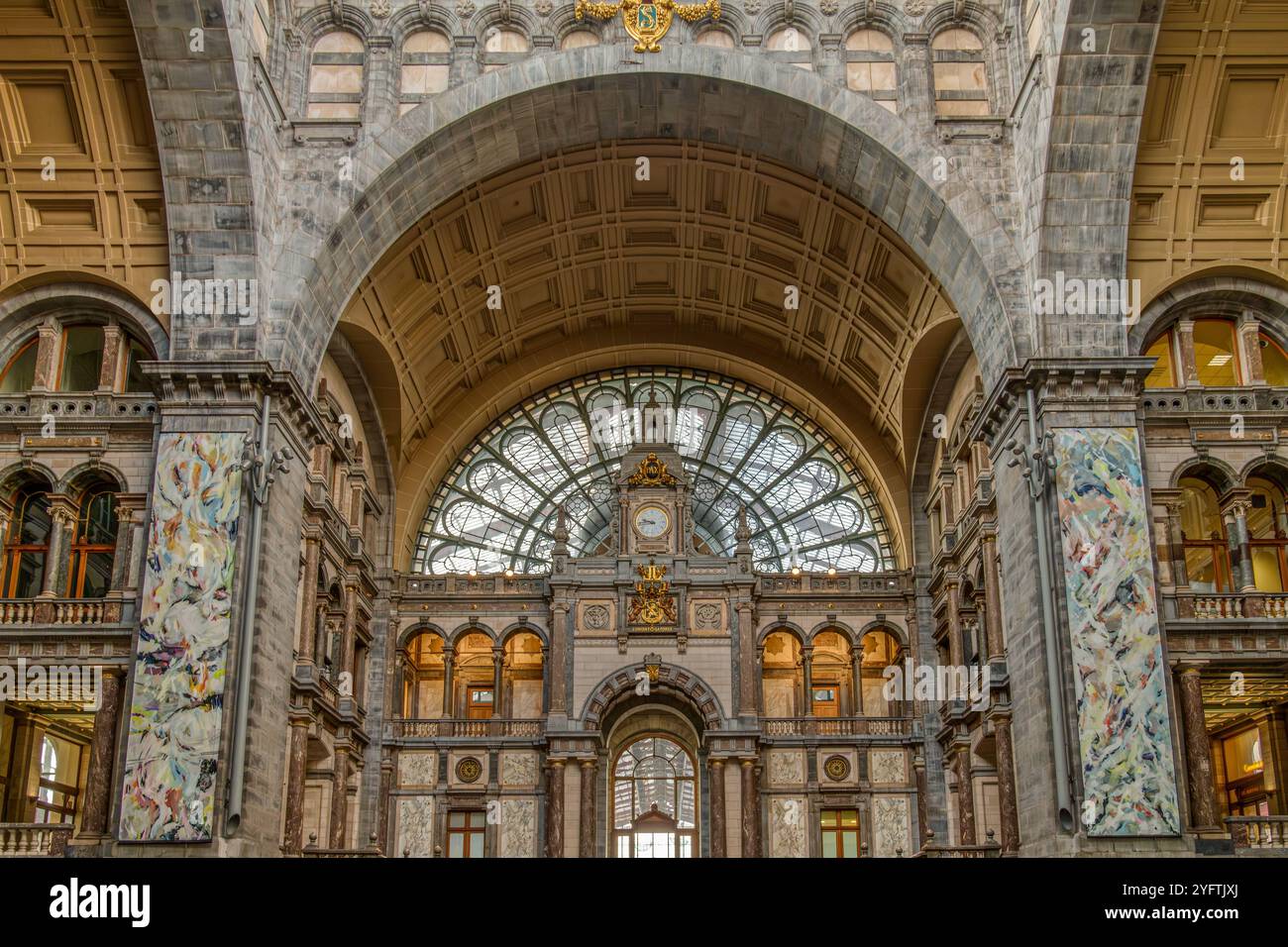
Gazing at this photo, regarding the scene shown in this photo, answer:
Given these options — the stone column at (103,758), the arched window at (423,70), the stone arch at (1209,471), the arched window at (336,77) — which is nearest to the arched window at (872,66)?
the arched window at (423,70)

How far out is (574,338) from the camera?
133ft

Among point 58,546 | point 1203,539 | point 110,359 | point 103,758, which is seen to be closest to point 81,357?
point 110,359

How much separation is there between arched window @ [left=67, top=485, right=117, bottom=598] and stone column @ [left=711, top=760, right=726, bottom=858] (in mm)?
16716

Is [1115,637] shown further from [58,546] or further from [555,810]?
[58,546]

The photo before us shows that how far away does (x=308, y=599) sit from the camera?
2958cm

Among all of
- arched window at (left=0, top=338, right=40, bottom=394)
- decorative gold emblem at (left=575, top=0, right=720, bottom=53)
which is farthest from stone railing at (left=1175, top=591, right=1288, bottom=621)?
arched window at (left=0, top=338, right=40, bottom=394)

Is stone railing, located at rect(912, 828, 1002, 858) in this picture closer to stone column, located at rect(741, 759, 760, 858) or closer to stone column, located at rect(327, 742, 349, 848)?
stone column, located at rect(741, 759, 760, 858)

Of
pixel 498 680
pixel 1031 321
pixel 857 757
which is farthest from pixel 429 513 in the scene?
pixel 1031 321

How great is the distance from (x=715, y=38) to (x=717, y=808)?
66.2 ft

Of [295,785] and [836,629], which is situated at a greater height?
[836,629]

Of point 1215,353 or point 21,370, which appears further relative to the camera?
point 1215,353

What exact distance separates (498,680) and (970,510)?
14830 mm

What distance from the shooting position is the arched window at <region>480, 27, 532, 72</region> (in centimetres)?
2816

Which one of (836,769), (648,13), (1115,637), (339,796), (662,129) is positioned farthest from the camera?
(836,769)
